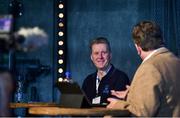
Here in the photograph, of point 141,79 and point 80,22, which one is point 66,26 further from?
point 141,79

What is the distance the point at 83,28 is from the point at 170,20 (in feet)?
4.26

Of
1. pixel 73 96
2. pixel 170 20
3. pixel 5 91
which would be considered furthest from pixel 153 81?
pixel 170 20

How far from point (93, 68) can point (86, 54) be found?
24 centimetres

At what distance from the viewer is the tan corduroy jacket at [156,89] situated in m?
2.84

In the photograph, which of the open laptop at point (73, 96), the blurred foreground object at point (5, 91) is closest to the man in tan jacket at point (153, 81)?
the open laptop at point (73, 96)

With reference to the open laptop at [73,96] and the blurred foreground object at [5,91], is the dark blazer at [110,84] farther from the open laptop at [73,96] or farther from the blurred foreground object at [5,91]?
the blurred foreground object at [5,91]

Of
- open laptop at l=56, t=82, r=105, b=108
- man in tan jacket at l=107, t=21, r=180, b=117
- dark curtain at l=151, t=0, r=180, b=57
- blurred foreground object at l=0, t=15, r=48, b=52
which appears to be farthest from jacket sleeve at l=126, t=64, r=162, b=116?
dark curtain at l=151, t=0, r=180, b=57

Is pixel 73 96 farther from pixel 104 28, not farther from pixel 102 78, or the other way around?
pixel 104 28

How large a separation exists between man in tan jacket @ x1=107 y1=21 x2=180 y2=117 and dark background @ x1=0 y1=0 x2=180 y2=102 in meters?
3.70

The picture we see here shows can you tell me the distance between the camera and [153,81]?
9.35 feet

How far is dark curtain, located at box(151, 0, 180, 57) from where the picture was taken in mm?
6348

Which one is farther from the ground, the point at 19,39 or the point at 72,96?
the point at 19,39

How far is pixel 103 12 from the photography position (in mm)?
6781

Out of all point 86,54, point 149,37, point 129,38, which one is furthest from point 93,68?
point 149,37
